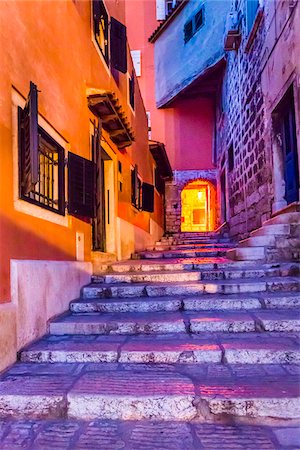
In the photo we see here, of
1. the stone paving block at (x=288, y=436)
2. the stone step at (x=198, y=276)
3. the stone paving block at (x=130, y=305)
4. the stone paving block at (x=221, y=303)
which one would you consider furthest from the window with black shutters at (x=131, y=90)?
the stone paving block at (x=288, y=436)

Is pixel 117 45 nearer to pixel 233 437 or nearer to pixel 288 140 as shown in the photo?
pixel 288 140

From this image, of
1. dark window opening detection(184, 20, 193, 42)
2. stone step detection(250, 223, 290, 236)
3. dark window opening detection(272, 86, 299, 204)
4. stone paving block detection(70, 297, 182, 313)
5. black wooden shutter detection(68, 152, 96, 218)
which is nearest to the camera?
stone paving block detection(70, 297, 182, 313)

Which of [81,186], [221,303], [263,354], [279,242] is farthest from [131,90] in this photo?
[263,354]

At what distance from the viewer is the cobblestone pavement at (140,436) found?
1.79m

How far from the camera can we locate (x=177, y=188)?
1653 centimetres

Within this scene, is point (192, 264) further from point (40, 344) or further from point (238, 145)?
point (238, 145)

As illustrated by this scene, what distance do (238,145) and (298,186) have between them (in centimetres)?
429

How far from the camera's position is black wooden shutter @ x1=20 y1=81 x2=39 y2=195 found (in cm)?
282

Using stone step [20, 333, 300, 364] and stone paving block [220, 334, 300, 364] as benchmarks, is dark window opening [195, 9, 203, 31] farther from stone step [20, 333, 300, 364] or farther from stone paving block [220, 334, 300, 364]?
stone paving block [220, 334, 300, 364]

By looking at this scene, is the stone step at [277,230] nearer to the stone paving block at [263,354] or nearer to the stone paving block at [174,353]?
the stone paving block at [263,354]

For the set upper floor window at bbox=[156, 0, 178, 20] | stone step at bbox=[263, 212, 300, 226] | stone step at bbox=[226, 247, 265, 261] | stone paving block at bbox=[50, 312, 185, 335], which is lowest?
stone paving block at bbox=[50, 312, 185, 335]

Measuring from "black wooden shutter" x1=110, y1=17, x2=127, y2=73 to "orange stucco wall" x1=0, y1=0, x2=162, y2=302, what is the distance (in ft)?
3.54

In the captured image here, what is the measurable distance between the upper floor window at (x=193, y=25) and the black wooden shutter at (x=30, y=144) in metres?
14.3

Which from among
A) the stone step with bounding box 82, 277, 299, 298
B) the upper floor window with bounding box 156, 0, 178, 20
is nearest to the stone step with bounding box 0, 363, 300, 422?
the stone step with bounding box 82, 277, 299, 298
